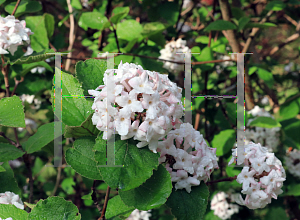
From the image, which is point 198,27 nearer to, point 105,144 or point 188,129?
point 188,129

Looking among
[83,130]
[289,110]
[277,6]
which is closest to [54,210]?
[83,130]

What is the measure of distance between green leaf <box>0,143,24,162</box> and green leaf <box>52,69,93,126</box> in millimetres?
256

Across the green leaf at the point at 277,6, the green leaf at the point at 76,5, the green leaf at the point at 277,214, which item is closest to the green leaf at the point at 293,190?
the green leaf at the point at 277,214

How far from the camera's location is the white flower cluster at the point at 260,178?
37.4 inches

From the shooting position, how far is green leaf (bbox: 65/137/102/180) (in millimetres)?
749

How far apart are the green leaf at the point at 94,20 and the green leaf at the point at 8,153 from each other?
0.81 metres

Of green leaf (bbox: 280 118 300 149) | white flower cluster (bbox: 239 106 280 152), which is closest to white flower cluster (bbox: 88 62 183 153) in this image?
white flower cluster (bbox: 239 106 280 152)

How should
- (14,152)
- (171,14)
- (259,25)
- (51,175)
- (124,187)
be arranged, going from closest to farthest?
(124,187), (14,152), (259,25), (171,14), (51,175)

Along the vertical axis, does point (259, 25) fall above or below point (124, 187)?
above

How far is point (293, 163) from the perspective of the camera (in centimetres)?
196

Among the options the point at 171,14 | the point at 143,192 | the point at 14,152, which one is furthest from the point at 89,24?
the point at 143,192

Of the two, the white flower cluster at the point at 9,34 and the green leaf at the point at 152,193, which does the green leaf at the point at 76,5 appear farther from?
the green leaf at the point at 152,193

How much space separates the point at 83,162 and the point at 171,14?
1.36m

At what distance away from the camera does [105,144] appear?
2.34 ft
